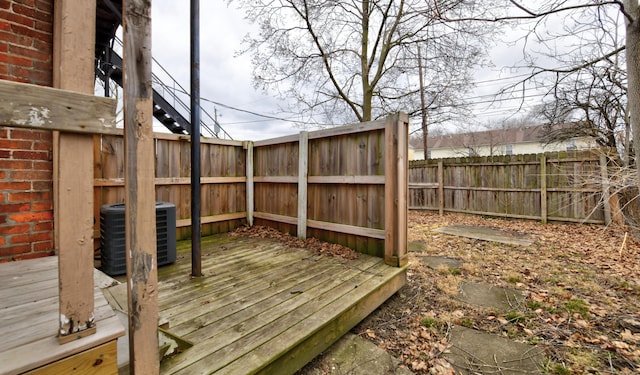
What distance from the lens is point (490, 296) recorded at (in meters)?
2.89

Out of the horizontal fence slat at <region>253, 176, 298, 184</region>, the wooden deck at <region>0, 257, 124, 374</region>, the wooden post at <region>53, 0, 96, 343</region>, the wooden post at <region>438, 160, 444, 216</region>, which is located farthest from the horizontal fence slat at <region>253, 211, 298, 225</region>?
the wooden post at <region>438, 160, 444, 216</region>

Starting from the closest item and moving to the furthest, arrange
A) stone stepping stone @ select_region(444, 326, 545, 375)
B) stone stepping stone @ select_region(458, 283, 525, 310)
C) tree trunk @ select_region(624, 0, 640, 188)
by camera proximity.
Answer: stone stepping stone @ select_region(444, 326, 545, 375), tree trunk @ select_region(624, 0, 640, 188), stone stepping stone @ select_region(458, 283, 525, 310)

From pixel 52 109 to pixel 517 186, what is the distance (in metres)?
8.62

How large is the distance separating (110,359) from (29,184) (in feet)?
6.21

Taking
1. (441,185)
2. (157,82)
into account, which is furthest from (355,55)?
(157,82)

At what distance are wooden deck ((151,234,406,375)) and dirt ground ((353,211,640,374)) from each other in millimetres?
334

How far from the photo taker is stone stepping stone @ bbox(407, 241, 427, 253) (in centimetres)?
467

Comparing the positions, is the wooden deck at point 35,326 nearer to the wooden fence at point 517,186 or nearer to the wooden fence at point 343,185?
the wooden fence at point 343,185

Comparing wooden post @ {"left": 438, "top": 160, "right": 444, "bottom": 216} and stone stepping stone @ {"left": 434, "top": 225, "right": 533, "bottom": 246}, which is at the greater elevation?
wooden post @ {"left": 438, "top": 160, "right": 444, "bottom": 216}

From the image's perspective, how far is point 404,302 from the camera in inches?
112

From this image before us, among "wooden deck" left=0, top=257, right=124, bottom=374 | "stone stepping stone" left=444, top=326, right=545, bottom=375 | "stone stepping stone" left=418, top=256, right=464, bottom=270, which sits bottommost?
"stone stepping stone" left=444, top=326, right=545, bottom=375

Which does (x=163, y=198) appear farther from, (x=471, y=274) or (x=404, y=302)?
(x=471, y=274)

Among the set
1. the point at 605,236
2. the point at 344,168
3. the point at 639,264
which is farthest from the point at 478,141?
the point at 344,168

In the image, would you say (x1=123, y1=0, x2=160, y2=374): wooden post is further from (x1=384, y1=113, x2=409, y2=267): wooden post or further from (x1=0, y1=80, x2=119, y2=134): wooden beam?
(x1=384, y1=113, x2=409, y2=267): wooden post
